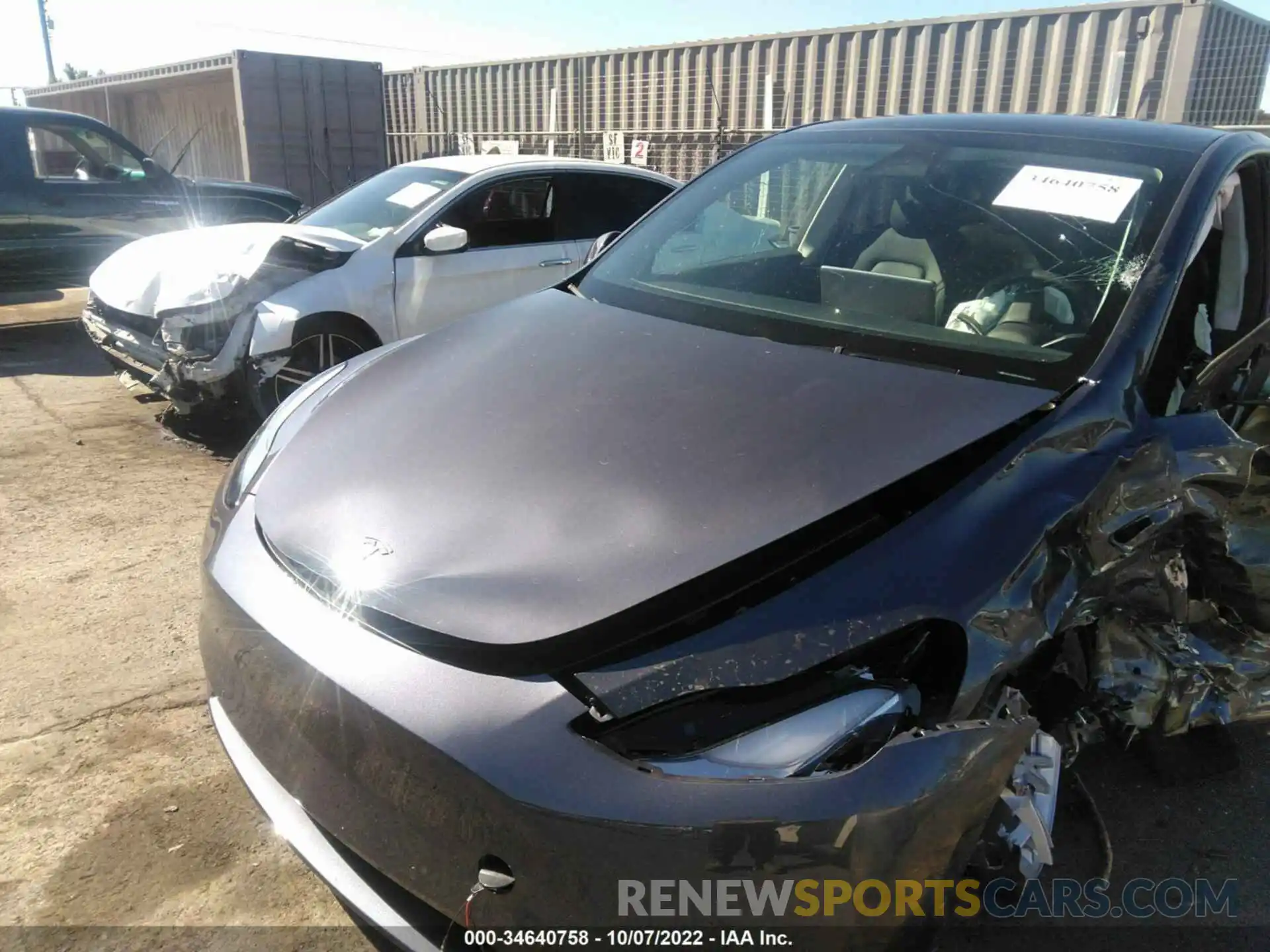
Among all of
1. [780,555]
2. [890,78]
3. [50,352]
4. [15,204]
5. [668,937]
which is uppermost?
[890,78]

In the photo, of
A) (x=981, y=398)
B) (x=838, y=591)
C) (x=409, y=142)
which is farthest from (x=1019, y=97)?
(x=409, y=142)

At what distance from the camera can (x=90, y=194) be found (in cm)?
781

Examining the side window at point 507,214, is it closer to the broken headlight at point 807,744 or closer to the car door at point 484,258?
the car door at point 484,258

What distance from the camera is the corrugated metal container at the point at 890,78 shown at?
26.3 feet

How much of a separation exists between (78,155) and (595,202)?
5165 millimetres

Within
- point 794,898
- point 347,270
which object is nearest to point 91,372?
point 347,270

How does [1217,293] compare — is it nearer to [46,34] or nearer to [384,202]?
[384,202]

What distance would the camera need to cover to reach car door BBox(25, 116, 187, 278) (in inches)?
301

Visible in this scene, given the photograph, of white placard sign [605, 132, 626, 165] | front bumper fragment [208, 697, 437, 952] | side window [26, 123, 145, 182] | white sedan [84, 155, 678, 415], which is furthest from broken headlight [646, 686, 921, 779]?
white placard sign [605, 132, 626, 165]

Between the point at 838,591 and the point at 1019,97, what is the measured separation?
28.5 feet

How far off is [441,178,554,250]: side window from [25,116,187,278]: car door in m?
4.15

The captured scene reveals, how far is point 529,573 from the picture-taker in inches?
64.3

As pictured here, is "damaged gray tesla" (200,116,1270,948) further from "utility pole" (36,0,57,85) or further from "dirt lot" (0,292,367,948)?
"utility pole" (36,0,57,85)

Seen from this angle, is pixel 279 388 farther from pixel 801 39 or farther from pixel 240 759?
pixel 801 39
